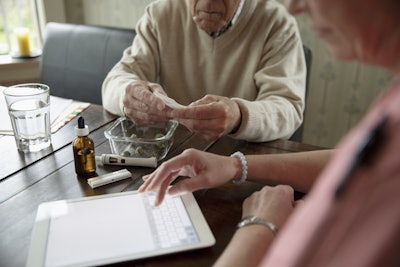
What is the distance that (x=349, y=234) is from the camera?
1.04ft

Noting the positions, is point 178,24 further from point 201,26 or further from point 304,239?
point 304,239

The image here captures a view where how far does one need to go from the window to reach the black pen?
2.42 meters

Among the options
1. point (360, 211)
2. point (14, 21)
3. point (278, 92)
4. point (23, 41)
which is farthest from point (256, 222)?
point (14, 21)

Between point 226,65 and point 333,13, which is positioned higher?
point 333,13

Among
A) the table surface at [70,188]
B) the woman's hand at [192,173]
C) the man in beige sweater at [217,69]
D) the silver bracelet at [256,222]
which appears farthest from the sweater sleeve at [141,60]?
the silver bracelet at [256,222]

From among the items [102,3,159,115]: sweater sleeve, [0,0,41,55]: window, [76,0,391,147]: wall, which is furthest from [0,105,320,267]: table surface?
[0,0,41,55]: window

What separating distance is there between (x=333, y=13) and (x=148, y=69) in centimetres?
122

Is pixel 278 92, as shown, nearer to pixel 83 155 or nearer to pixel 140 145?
pixel 140 145

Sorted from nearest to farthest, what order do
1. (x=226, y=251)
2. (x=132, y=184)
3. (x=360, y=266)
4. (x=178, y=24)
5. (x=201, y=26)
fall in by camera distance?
(x=360, y=266) < (x=226, y=251) < (x=132, y=184) < (x=201, y=26) < (x=178, y=24)

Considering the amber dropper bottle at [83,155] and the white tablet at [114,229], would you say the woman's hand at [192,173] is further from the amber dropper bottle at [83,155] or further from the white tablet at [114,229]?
the amber dropper bottle at [83,155]

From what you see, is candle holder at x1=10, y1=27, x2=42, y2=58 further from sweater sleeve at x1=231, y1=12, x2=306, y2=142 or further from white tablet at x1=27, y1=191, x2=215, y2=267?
white tablet at x1=27, y1=191, x2=215, y2=267

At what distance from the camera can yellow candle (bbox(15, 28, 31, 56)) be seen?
2.30 m

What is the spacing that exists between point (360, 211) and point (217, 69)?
125 centimetres

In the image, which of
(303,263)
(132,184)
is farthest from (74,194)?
(303,263)
